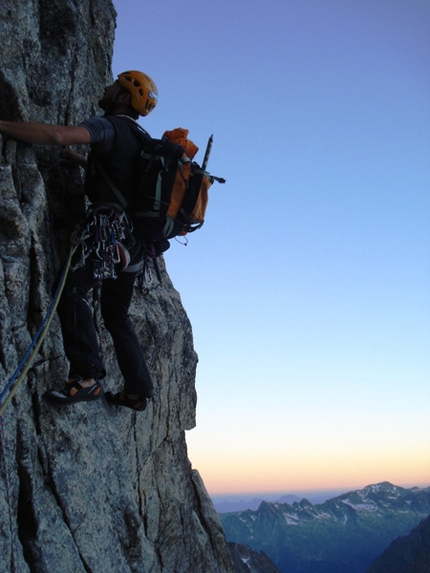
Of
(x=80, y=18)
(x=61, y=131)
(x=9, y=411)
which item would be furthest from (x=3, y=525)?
(x=80, y=18)

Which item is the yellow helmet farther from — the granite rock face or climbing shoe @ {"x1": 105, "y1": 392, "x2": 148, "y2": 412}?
climbing shoe @ {"x1": 105, "y1": 392, "x2": 148, "y2": 412}

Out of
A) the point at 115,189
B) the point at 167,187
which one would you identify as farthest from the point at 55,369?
the point at 167,187

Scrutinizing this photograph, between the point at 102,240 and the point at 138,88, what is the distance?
2008mm

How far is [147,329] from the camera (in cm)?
1144

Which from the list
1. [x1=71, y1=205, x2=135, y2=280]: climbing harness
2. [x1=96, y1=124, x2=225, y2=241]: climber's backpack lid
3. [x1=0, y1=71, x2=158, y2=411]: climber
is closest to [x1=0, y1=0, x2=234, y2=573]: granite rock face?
[x1=0, y1=71, x2=158, y2=411]: climber

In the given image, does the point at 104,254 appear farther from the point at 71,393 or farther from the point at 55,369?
the point at 71,393

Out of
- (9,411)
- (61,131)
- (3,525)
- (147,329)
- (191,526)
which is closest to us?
(3,525)

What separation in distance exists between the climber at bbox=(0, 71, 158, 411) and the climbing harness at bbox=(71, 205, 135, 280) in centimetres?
1

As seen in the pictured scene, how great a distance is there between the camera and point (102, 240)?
7441 mm

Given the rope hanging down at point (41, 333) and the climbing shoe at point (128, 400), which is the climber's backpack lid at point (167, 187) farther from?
the climbing shoe at point (128, 400)

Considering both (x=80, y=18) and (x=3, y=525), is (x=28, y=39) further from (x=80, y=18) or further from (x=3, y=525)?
(x=3, y=525)

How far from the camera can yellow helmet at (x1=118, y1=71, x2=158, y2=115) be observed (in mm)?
7703

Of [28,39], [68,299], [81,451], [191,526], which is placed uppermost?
[28,39]

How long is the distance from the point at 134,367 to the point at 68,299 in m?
1.68
